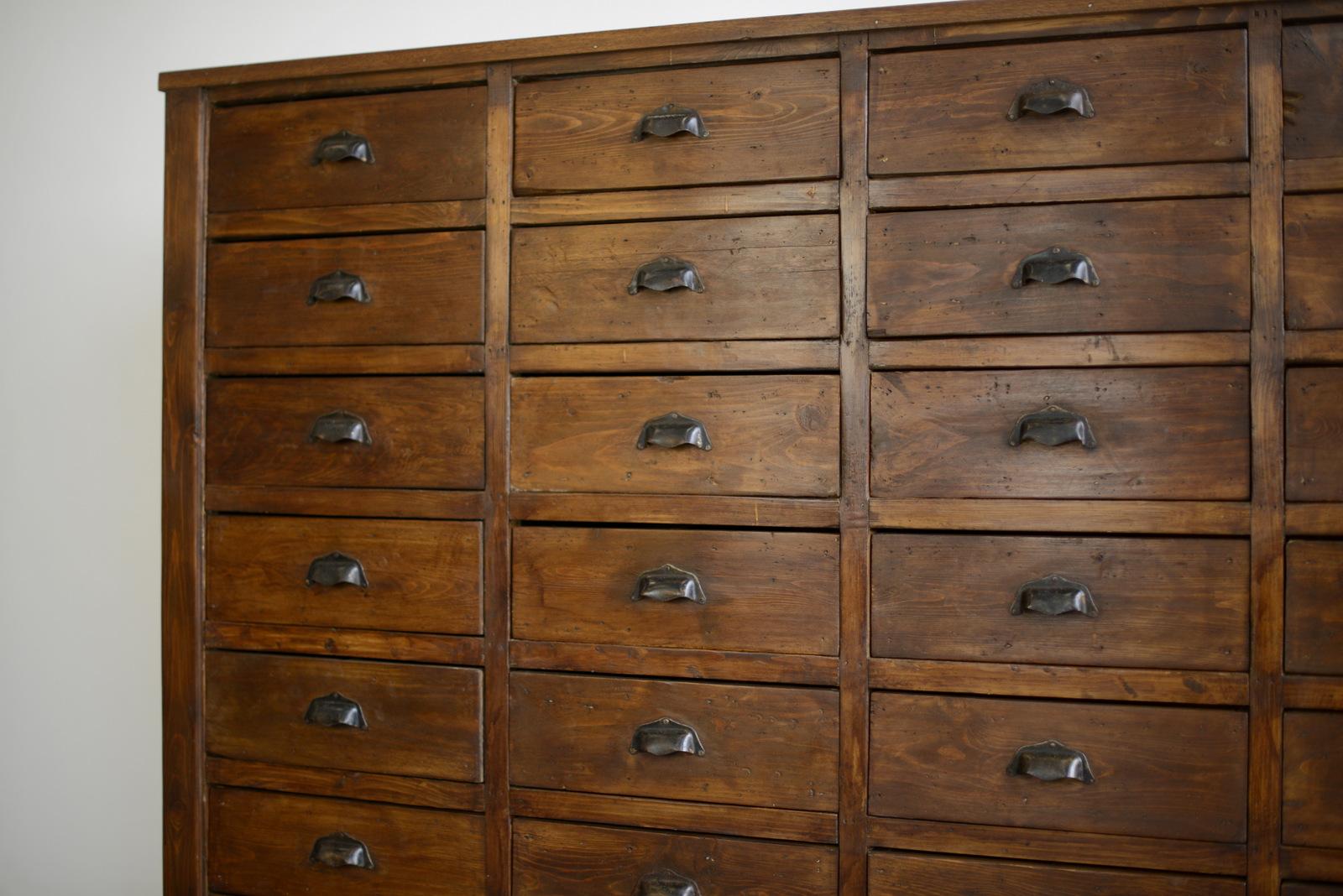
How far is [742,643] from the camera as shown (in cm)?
154

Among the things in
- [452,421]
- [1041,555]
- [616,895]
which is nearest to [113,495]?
[452,421]

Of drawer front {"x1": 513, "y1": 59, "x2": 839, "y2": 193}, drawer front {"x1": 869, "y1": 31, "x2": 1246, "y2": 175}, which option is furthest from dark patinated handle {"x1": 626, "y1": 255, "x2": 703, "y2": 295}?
drawer front {"x1": 869, "y1": 31, "x2": 1246, "y2": 175}

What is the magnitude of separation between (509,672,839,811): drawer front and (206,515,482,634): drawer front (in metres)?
0.20

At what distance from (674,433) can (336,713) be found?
775mm

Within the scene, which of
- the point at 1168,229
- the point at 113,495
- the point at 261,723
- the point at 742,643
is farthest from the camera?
the point at 113,495

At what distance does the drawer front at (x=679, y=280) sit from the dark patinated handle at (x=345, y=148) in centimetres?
31

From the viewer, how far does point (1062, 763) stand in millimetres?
1436

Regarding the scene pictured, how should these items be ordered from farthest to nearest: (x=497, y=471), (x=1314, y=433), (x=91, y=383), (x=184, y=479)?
(x=91, y=383) → (x=184, y=479) → (x=497, y=471) → (x=1314, y=433)

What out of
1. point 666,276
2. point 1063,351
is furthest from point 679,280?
point 1063,351

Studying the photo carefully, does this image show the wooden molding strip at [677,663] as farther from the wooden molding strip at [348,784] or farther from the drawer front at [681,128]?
the drawer front at [681,128]

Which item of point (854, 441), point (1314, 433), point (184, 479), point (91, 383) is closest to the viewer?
point (1314, 433)

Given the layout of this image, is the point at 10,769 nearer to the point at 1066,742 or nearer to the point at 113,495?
the point at 113,495

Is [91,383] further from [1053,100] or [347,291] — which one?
[1053,100]

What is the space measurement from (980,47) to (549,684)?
1232 mm
